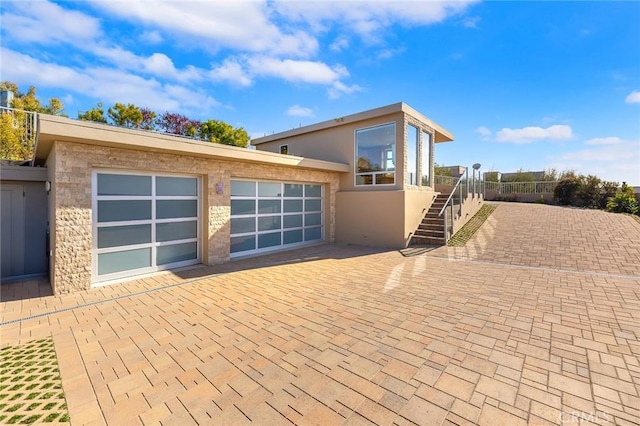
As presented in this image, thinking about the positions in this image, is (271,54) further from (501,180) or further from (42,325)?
(501,180)

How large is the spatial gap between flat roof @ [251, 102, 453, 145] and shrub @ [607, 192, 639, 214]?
9420mm

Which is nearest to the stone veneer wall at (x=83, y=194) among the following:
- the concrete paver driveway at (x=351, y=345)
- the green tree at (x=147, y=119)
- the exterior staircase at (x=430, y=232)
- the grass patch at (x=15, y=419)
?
the concrete paver driveway at (x=351, y=345)

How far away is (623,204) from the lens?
14.2 meters

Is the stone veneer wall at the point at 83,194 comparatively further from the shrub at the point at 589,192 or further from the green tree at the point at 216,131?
the green tree at the point at 216,131

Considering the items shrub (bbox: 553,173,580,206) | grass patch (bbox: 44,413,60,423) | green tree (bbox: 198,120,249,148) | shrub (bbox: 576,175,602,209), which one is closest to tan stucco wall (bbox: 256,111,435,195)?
grass patch (bbox: 44,413,60,423)

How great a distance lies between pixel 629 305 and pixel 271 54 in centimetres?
1341

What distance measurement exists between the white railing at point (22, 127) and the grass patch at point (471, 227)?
52.8ft

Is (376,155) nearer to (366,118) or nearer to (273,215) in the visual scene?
(366,118)

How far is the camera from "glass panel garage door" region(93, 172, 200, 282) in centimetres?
650

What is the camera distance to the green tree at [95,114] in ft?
76.6

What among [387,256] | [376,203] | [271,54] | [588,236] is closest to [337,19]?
[271,54]

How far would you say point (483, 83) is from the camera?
14.6 metres

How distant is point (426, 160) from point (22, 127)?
16490 millimetres

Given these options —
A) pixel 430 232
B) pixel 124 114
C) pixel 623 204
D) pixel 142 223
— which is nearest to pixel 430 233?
pixel 430 232
